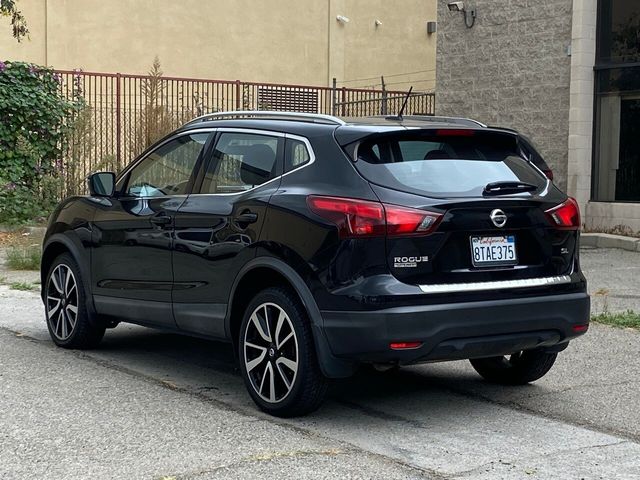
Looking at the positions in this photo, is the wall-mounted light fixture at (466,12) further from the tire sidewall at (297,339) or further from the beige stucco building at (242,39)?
the tire sidewall at (297,339)

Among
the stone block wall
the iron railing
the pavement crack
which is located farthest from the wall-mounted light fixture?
the pavement crack

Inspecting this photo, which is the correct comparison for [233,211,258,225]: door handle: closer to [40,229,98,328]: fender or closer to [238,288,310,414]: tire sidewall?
[238,288,310,414]: tire sidewall

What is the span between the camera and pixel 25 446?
5.41 meters

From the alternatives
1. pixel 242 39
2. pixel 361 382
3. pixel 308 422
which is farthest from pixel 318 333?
pixel 242 39

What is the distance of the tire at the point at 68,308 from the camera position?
26.1ft

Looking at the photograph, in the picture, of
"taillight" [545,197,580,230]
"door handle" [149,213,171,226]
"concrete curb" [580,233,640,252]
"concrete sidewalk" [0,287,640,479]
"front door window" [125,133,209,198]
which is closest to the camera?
"concrete sidewalk" [0,287,640,479]

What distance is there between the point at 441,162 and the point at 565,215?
32.9 inches

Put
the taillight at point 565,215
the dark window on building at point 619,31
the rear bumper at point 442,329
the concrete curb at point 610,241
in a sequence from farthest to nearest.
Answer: the dark window on building at point 619,31 → the concrete curb at point 610,241 → the taillight at point 565,215 → the rear bumper at point 442,329

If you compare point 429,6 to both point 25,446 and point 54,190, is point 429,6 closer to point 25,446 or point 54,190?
point 54,190

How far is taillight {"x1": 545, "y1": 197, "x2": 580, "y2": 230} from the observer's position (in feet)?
20.3

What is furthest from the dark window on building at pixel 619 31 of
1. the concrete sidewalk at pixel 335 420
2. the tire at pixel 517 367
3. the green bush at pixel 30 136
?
the tire at pixel 517 367

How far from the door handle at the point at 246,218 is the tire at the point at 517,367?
1.95 m

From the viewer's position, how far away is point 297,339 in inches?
231

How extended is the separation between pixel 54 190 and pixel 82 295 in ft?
35.8
